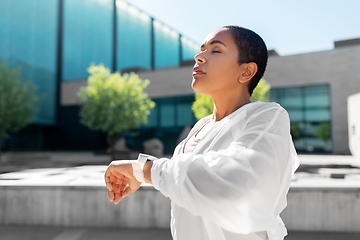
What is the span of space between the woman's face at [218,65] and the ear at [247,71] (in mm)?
14

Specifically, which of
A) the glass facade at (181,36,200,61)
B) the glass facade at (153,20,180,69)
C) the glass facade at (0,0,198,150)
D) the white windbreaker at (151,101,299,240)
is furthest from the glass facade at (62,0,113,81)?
the white windbreaker at (151,101,299,240)

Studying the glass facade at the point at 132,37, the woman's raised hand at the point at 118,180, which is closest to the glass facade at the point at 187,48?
the glass facade at the point at 132,37

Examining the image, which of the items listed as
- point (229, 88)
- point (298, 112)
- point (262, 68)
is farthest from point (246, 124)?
point (298, 112)

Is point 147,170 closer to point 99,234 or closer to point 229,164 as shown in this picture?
point 229,164

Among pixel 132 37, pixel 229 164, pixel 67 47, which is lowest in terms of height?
pixel 229 164

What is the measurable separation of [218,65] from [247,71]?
121mm

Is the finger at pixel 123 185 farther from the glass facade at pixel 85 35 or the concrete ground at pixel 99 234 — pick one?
the glass facade at pixel 85 35

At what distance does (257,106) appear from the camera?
1019mm

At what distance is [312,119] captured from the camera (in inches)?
798

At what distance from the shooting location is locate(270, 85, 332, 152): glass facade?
20.0 metres

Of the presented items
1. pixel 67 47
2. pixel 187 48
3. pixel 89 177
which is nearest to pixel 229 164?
pixel 89 177

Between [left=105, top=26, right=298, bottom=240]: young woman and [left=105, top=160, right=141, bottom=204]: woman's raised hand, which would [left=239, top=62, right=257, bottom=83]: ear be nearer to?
[left=105, top=26, right=298, bottom=240]: young woman

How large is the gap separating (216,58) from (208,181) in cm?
49

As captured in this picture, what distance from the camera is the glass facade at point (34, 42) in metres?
21.8
